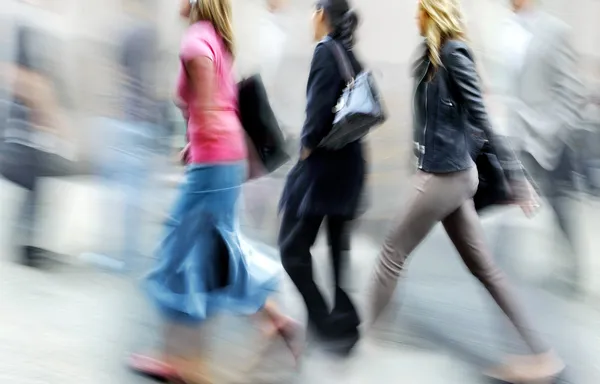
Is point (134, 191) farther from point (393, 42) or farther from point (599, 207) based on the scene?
point (599, 207)

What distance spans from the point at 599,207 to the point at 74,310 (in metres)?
5.40

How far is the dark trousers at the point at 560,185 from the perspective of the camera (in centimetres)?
514

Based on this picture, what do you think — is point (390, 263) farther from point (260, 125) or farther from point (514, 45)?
point (514, 45)

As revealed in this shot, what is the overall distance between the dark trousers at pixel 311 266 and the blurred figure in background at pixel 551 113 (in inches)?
68.4

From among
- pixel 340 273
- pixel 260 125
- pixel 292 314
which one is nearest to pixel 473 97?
pixel 260 125

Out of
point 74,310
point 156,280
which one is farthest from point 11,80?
point 156,280

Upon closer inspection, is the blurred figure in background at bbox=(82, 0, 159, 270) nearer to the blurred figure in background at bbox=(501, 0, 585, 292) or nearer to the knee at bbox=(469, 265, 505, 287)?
the knee at bbox=(469, 265, 505, 287)

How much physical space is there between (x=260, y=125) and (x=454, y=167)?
92 centimetres

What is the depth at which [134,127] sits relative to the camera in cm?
495

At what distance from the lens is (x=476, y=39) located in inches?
366

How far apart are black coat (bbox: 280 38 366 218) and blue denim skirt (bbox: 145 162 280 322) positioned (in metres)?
0.37

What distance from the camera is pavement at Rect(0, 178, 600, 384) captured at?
388 centimetres

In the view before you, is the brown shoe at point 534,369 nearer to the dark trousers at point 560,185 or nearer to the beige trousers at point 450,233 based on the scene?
the beige trousers at point 450,233

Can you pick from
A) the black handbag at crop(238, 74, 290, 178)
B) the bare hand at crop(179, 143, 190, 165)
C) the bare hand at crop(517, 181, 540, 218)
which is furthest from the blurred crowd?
the bare hand at crop(517, 181, 540, 218)
